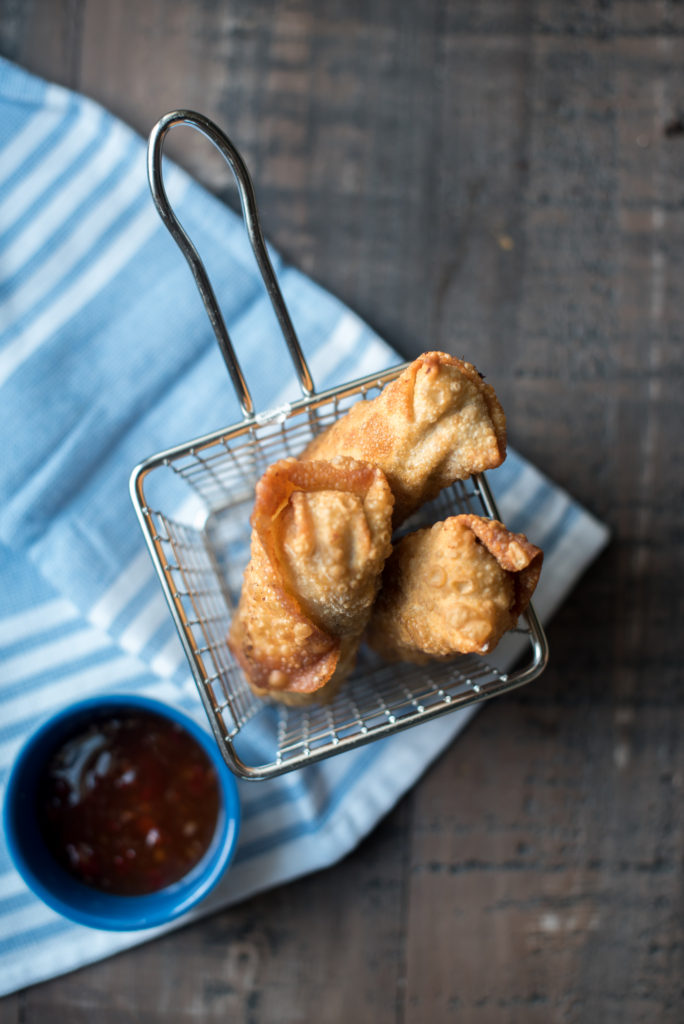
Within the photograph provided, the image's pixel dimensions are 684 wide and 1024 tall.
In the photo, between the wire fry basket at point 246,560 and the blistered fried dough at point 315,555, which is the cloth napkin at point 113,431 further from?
the blistered fried dough at point 315,555

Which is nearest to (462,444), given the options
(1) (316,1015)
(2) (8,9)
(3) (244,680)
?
(3) (244,680)

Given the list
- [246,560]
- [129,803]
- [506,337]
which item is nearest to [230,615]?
[246,560]

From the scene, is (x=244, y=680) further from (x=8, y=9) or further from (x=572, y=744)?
(x=8, y=9)

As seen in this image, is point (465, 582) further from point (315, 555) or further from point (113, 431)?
point (113, 431)

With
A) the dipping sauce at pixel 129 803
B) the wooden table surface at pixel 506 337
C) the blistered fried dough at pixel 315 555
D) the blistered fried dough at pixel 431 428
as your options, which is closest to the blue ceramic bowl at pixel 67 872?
the dipping sauce at pixel 129 803

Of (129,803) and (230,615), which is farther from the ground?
(230,615)

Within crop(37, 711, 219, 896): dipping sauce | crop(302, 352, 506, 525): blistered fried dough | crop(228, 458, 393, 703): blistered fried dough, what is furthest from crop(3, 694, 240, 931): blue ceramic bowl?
crop(302, 352, 506, 525): blistered fried dough
